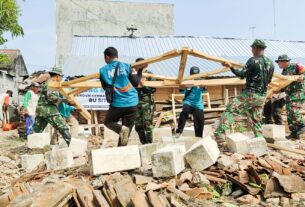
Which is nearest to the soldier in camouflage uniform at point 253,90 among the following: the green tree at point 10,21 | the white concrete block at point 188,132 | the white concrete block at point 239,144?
the white concrete block at point 239,144

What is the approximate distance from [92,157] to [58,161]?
141 cm

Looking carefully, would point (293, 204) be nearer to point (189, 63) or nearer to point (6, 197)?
point (6, 197)

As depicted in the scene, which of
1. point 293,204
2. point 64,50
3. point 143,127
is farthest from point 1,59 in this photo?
point 293,204

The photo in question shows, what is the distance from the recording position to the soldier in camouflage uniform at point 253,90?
6094 millimetres

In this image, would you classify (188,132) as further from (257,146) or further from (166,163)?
(166,163)

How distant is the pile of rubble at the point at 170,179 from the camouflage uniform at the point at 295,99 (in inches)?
84.9

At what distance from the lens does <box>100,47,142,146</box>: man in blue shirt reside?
17.6 feet

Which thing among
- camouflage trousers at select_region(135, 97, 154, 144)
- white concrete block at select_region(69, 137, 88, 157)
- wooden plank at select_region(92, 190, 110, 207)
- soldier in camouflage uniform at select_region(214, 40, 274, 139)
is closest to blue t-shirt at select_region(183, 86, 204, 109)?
camouflage trousers at select_region(135, 97, 154, 144)

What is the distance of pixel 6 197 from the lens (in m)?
4.01

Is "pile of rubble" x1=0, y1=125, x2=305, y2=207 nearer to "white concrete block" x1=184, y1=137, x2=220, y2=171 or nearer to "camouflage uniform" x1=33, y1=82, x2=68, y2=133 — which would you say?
"white concrete block" x1=184, y1=137, x2=220, y2=171

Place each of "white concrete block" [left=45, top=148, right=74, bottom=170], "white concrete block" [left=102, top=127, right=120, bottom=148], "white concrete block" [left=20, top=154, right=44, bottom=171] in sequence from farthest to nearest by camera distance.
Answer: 1. "white concrete block" [left=102, top=127, right=120, bottom=148]
2. "white concrete block" [left=20, top=154, right=44, bottom=171]
3. "white concrete block" [left=45, top=148, right=74, bottom=170]

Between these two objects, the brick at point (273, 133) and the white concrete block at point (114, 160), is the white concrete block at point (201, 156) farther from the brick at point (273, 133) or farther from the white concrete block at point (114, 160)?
the brick at point (273, 133)

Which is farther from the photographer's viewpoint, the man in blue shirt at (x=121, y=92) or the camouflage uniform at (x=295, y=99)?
the camouflage uniform at (x=295, y=99)

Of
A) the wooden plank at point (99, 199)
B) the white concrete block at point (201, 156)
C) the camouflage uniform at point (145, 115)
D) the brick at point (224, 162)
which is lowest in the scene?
the wooden plank at point (99, 199)
